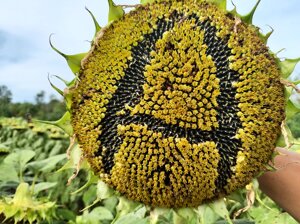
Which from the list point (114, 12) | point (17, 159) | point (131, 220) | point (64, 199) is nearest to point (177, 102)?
point (114, 12)

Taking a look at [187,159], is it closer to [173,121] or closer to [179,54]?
[173,121]

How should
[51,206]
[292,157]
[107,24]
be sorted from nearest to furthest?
[107,24] < [292,157] < [51,206]

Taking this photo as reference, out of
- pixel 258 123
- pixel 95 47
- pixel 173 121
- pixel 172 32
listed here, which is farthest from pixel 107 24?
pixel 258 123

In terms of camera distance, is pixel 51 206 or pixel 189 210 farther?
pixel 51 206

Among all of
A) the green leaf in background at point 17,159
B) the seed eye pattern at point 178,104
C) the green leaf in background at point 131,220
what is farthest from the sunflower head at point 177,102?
the green leaf in background at point 17,159

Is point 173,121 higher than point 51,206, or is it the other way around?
point 173,121

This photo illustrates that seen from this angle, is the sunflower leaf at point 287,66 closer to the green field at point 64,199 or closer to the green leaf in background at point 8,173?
the green field at point 64,199

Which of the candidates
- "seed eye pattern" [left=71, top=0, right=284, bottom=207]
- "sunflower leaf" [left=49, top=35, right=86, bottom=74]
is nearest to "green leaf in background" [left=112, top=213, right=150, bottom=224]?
"seed eye pattern" [left=71, top=0, right=284, bottom=207]
